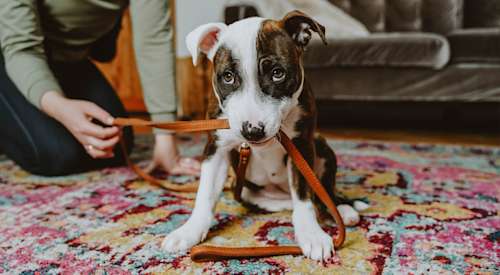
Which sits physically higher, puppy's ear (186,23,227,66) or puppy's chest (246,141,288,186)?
puppy's ear (186,23,227,66)

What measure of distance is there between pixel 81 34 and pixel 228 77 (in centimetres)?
99

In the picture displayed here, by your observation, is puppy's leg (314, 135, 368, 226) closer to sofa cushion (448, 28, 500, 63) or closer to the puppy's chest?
the puppy's chest

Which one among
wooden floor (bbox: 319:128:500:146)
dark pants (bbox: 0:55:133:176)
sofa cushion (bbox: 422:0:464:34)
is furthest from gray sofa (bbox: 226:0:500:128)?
dark pants (bbox: 0:55:133:176)

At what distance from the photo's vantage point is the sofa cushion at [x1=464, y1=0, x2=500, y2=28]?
296 centimetres

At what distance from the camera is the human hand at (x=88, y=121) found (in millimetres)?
1256

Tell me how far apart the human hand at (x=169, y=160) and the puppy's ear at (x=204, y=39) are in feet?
2.11

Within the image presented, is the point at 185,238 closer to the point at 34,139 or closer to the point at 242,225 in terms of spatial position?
the point at 242,225

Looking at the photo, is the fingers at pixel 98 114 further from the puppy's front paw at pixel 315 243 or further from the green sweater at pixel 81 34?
the puppy's front paw at pixel 315 243

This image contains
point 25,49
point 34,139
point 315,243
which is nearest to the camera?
point 315,243

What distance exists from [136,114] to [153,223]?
8.21 ft

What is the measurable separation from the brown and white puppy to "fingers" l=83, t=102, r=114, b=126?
0.36 meters

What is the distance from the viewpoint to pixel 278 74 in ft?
2.85

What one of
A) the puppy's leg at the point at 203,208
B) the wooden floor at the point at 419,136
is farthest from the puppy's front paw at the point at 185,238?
the wooden floor at the point at 419,136

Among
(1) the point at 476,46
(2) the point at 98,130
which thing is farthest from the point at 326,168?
(1) the point at 476,46
